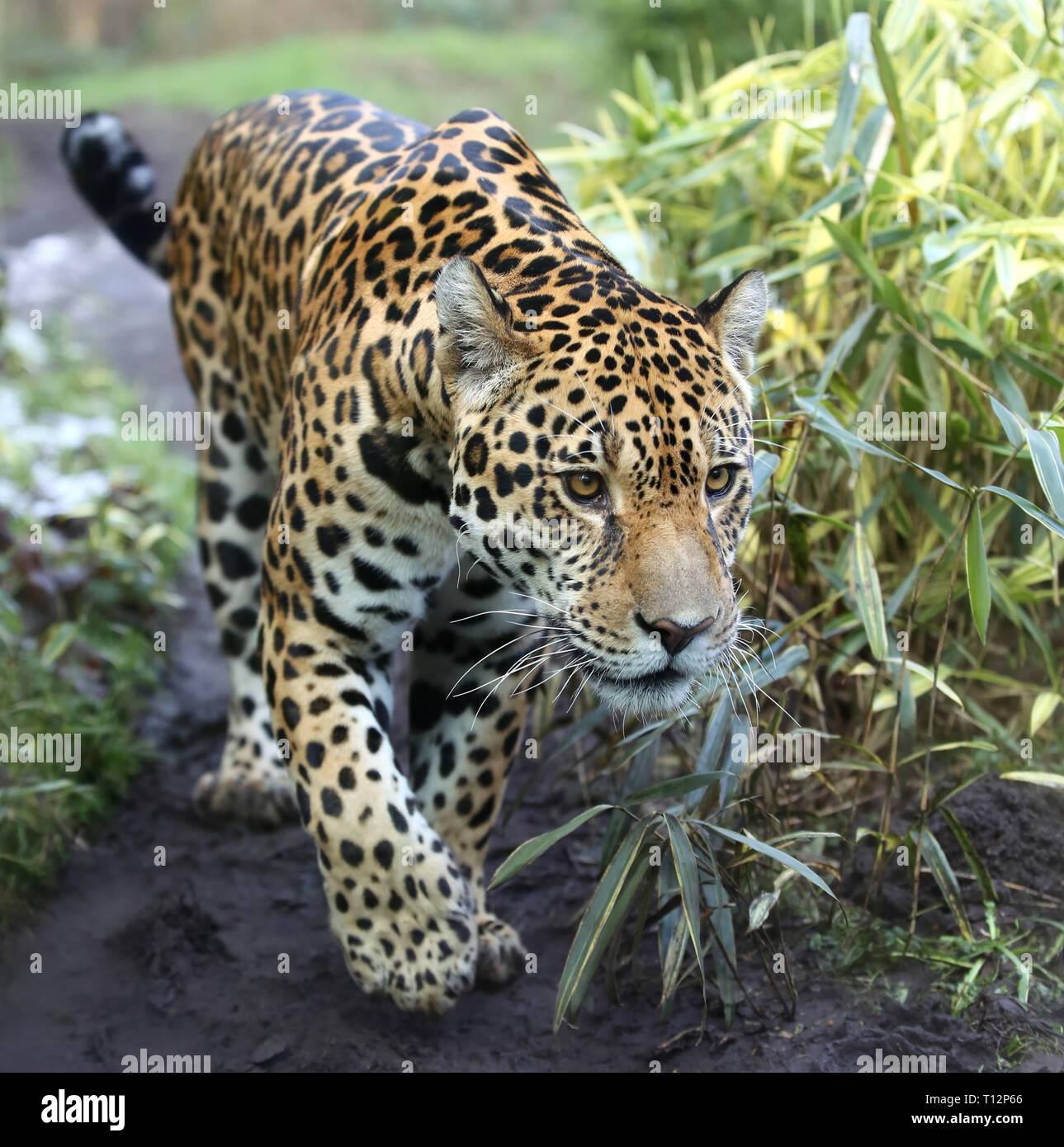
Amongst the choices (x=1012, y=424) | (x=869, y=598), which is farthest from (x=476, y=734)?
(x=1012, y=424)

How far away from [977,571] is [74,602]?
438 centimetres

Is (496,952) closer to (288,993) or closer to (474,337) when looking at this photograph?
(288,993)

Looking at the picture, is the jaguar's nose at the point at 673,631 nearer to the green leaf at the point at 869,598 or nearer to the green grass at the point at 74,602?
the green leaf at the point at 869,598

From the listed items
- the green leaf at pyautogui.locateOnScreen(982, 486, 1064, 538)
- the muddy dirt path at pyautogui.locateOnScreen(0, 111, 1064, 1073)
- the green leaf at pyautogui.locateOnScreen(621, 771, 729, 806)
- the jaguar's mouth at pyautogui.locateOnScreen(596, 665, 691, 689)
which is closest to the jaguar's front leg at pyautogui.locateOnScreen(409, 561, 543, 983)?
the muddy dirt path at pyautogui.locateOnScreen(0, 111, 1064, 1073)

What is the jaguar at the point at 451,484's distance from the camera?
10.7 feet

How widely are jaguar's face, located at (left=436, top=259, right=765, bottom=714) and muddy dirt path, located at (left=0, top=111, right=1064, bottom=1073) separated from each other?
117cm

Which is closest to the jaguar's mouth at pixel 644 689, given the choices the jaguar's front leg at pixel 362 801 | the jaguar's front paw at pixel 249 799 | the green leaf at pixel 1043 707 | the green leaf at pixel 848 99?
the jaguar's front leg at pixel 362 801

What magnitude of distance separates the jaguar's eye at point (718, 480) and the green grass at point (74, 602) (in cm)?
267

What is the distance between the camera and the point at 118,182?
6098 mm

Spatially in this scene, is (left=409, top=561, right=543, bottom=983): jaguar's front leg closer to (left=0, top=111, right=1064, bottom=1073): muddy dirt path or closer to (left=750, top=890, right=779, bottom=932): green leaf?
(left=0, top=111, right=1064, bottom=1073): muddy dirt path

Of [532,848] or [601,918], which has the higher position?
[532,848]

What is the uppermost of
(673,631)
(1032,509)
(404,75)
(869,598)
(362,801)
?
(1032,509)

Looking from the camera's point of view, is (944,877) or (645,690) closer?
(645,690)
